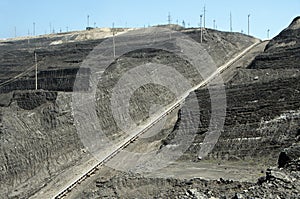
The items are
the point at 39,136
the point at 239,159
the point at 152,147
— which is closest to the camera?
the point at 239,159

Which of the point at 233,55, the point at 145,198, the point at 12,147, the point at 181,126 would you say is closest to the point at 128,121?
the point at 181,126

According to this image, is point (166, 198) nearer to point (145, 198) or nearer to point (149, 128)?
point (145, 198)

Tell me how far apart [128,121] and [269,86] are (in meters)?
10.8

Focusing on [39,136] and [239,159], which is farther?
[39,136]

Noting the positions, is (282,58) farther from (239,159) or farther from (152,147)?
(239,159)

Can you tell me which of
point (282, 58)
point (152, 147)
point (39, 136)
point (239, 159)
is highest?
point (282, 58)

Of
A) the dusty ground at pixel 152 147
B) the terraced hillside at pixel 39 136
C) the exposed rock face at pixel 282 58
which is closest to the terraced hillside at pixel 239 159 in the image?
the dusty ground at pixel 152 147

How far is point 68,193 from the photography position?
23438 mm

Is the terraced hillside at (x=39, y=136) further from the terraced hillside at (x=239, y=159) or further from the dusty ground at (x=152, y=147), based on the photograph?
the terraced hillside at (x=239, y=159)

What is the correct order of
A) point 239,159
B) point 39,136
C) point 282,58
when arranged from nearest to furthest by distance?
point 239,159, point 39,136, point 282,58

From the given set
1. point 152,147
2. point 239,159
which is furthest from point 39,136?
point 239,159

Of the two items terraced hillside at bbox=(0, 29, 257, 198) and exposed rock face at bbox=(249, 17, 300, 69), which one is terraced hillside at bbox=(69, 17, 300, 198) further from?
exposed rock face at bbox=(249, 17, 300, 69)

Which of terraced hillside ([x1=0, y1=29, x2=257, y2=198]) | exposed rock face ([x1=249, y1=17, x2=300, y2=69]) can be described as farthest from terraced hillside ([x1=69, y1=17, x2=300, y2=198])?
exposed rock face ([x1=249, y1=17, x2=300, y2=69])

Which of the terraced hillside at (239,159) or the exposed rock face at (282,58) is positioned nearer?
the terraced hillside at (239,159)
